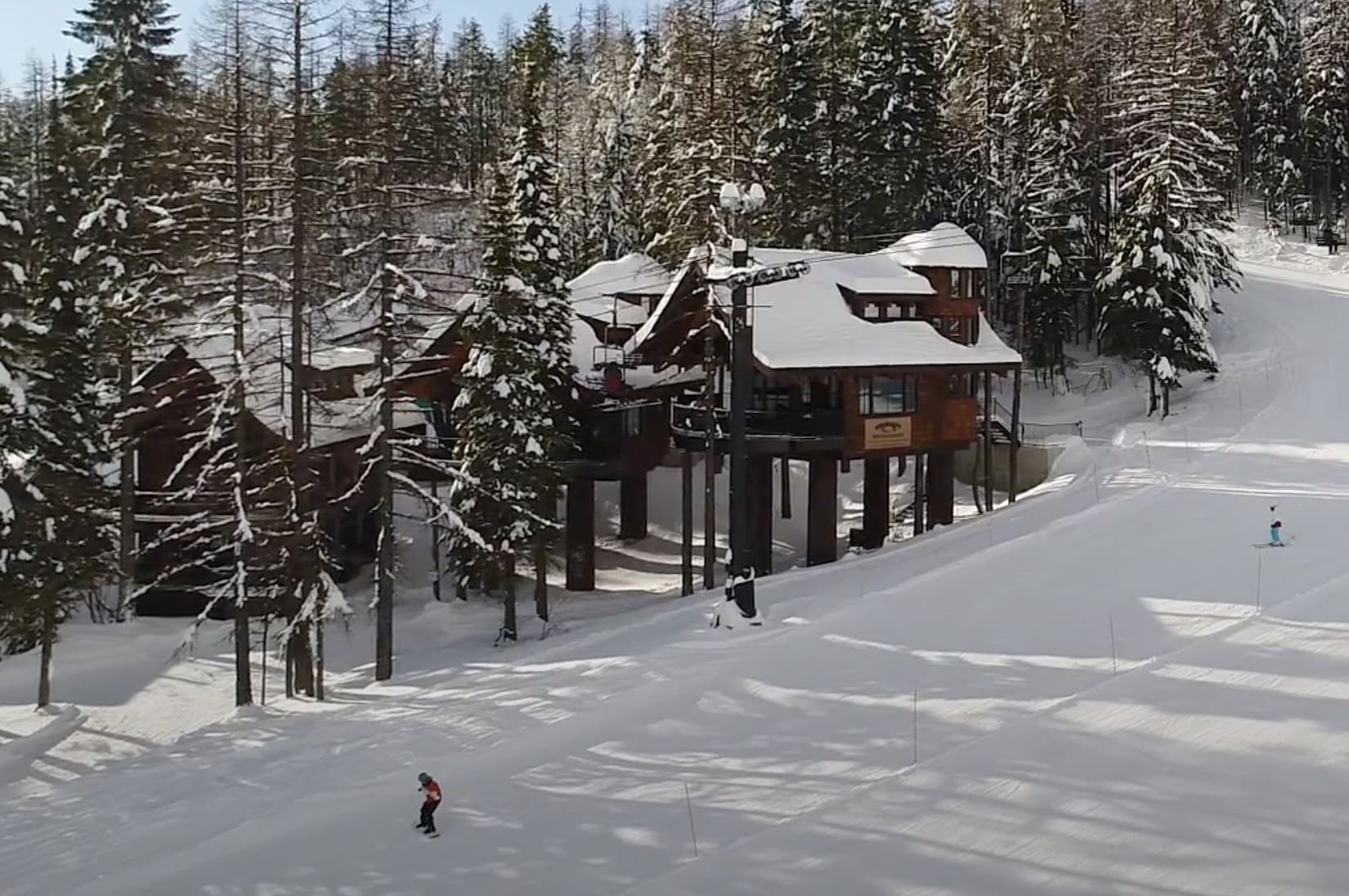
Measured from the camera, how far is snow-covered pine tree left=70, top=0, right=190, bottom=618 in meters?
26.2

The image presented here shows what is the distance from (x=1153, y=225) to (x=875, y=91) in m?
12.1

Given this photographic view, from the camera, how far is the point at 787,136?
138 feet

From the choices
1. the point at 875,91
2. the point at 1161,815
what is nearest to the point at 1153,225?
the point at 875,91

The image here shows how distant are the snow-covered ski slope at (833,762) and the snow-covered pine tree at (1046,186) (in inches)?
952

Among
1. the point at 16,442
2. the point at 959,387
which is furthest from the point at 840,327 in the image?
the point at 16,442

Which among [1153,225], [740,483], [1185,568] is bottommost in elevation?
[1185,568]

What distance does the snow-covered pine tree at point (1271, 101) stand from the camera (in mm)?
64062

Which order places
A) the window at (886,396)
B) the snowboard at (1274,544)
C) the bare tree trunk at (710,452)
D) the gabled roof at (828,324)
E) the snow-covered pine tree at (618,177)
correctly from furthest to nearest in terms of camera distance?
the snow-covered pine tree at (618,177) < the window at (886,396) < the gabled roof at (828,324) < the bare tree trunk at (710,452) < the snowboard at (1274,544)

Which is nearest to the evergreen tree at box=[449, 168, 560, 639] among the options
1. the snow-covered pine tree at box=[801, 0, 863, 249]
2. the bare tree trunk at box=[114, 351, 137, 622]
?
the bare tree trunk at box=[114, 351, 137, 622]

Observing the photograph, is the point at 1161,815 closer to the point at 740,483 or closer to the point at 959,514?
the point at 740,483

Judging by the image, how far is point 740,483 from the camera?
18.4 meters

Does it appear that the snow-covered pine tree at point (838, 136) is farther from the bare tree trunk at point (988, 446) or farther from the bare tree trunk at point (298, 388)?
the bare tree trunk at point (298, 388)

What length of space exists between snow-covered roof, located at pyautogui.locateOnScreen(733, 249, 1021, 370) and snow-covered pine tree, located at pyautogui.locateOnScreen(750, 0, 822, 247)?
10278mm

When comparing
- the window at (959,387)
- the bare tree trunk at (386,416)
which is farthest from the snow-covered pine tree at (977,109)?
the bare tree trunk at (386,416)
